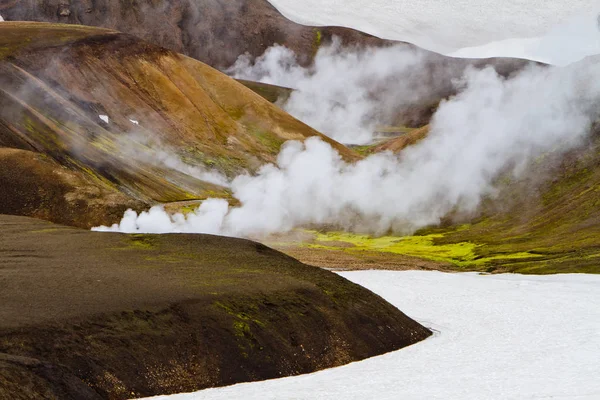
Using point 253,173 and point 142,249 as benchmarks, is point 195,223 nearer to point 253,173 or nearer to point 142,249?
point 142,249

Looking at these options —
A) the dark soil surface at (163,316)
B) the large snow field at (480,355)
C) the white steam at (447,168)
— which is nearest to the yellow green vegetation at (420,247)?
the white steam at (447,168)

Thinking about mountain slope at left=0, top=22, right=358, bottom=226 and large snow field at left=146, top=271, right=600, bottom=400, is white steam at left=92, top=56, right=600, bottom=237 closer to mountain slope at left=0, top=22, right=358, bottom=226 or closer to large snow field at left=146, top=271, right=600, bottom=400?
mountain slope at left=0, top=22, right=358, bottom=226

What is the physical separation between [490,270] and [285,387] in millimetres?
65265

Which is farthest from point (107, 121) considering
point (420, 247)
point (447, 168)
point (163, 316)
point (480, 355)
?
point (163, 316)

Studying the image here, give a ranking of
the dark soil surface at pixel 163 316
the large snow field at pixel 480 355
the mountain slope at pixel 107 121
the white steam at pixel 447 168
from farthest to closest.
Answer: the white steam at pixel 447 168 < the mountain slope at pixel 107 121 < the large snow field at pixel 480 355 < the dark soil surface at pixel 163 316

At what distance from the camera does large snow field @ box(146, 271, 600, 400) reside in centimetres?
3606

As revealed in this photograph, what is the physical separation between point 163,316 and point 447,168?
11645 cm

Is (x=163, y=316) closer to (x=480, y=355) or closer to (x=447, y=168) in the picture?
(x=480, y=355)

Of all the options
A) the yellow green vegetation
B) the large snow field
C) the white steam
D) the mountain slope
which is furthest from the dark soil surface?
the white steam

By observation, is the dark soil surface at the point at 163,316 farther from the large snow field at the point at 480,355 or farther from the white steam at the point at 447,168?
the white steam at the point at 447,168

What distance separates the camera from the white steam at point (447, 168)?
142 metres

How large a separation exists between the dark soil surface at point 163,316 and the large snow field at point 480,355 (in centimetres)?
159

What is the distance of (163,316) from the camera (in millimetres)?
38906

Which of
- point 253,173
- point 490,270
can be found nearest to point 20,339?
point 490,270
